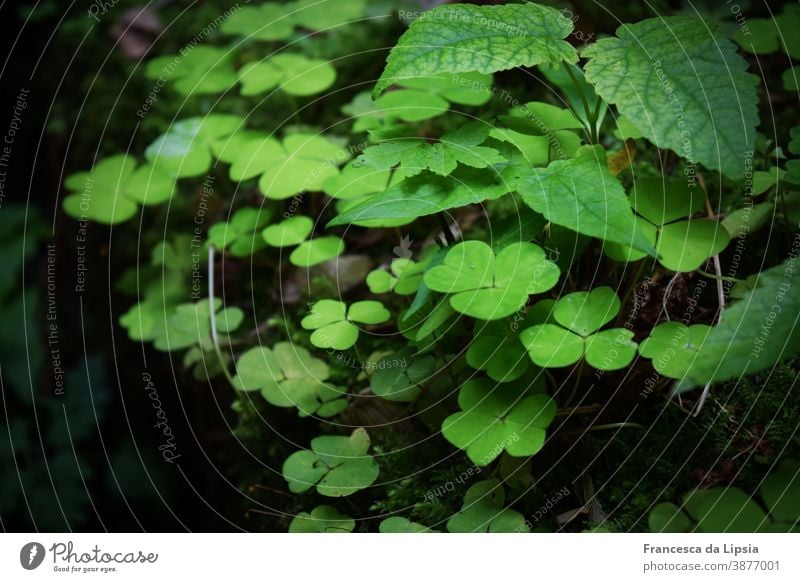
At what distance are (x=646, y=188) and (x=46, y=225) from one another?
1.12 m

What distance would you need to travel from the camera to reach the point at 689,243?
2.53 ft

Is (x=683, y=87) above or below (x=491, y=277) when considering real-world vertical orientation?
above

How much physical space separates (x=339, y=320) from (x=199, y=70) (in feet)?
2.59

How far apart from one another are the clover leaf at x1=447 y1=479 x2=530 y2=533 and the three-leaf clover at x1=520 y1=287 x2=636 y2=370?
0.18 m

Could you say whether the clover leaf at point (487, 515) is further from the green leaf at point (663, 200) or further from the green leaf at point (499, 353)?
the green leaf at point (663, 200)

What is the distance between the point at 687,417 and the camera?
2.62ft

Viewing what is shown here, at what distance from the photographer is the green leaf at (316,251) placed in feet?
3.36

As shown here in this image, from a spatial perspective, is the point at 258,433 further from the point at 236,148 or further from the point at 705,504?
the point at 705,504

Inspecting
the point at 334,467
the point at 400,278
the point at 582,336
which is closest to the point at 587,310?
the point at 582,336

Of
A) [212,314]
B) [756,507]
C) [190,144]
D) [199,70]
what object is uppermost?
[199,70]

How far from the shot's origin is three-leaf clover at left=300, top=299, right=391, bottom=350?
33.8 inches
